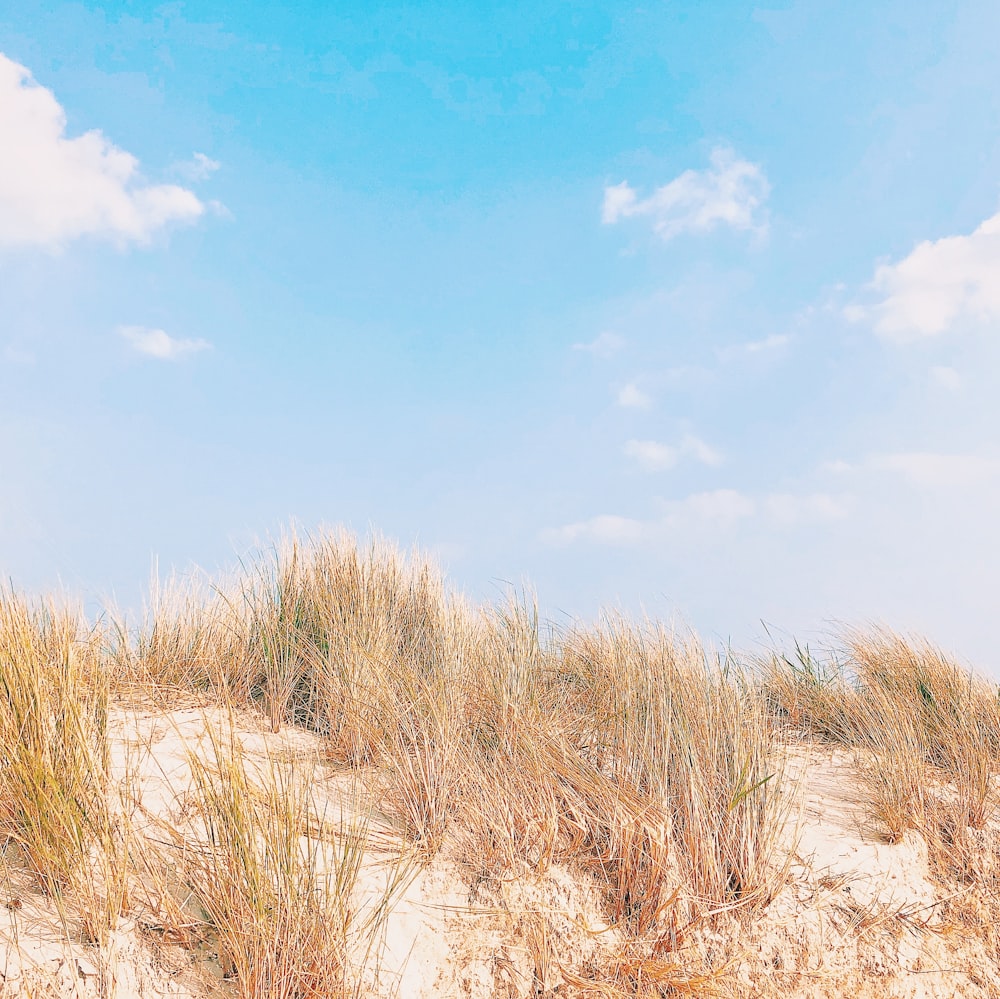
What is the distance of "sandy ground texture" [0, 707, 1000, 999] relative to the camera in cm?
264

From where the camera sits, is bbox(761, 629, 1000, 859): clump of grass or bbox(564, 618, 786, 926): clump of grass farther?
bbox(761, 629, 1000, 859): clump of grass

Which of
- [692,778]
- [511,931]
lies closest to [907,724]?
[692,778]

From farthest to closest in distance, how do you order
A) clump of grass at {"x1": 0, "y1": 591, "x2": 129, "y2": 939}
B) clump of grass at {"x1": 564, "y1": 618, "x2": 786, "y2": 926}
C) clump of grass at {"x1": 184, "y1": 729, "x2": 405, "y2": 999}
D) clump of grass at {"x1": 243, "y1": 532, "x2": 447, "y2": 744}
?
clump of grass at {"x1": 243, "y1": 532, "x2": 447, "y2": 744}, clump of grass at {"x1": 564, "y1": 618, "x2": 786, "y2": 926}, clump of grass at {"x1": 0, "y1": 591, "x2": 129, "y2": 939}, clump of grass at {"x1": 184, "y1": 729, "x2": 405, "y2": 999}

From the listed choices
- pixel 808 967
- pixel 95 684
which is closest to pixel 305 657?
pixel 95 684

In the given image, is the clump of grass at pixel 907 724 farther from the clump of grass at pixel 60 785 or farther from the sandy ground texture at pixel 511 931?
the clump of grass at pixel 60 785

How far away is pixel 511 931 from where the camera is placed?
3111 millimetres

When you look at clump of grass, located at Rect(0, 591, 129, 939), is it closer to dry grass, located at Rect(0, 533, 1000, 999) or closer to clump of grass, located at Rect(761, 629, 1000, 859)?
dry grass, located at Rect(0, 533, 1000, 999)

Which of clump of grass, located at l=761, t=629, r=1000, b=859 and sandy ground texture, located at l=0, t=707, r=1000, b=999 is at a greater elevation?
clump of grass, located at l=761, t=629, r=1000, b=859

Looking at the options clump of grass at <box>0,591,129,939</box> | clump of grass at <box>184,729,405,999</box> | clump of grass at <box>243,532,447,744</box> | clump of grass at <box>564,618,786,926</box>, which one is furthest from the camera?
clump of grass at <box>243,532,447,744</box>

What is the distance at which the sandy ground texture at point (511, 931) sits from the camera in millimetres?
2639

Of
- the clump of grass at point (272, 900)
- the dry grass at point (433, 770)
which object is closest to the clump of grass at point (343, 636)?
the dry grass at point (433, 770)

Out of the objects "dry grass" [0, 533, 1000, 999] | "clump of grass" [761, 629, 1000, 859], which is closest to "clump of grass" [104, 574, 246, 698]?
"dry grass" [0, 533, 1000, 999]

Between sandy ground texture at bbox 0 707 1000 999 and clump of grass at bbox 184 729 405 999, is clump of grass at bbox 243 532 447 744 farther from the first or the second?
clump of grass at bbox 184 729 405 999

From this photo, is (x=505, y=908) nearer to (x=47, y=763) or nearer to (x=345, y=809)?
(x=345, y=809)
